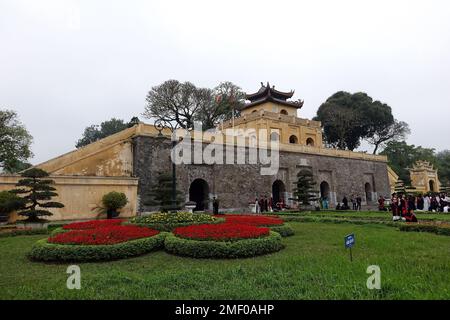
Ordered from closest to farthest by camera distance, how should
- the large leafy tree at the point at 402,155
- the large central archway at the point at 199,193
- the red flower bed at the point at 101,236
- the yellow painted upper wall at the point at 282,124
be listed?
the red flower bed at the point at 101,236 → the large central archway at the point at 199,193 → the yellow painted upper wall at the point at 282,124 → the large leafy tree at the point at 402,155

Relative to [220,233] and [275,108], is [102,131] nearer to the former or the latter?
[275,108]

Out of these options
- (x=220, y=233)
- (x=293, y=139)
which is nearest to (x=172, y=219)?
(x=220, y=233)

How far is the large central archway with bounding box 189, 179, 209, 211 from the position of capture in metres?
24.1

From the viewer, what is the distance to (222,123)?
36.4 metres

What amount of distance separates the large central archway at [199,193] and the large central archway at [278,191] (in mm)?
6893

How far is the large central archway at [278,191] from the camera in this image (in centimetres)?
2786

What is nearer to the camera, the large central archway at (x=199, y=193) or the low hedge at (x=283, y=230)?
the low hedge at (x=283, y=230)

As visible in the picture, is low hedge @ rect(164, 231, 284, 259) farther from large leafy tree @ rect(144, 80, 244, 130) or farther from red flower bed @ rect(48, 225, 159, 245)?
large leafy tree @ rect(144, 80, 244, 130)

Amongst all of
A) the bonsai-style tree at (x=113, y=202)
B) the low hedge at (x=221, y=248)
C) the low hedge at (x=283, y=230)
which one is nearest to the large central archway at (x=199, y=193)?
the bonsai-style tree at (x=113, y=202)

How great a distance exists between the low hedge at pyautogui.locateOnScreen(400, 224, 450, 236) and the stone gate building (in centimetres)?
940

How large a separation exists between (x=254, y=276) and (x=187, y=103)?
3137 cm

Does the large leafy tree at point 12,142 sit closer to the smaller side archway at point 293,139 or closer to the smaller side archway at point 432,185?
the smaller side archway at point 293,139
